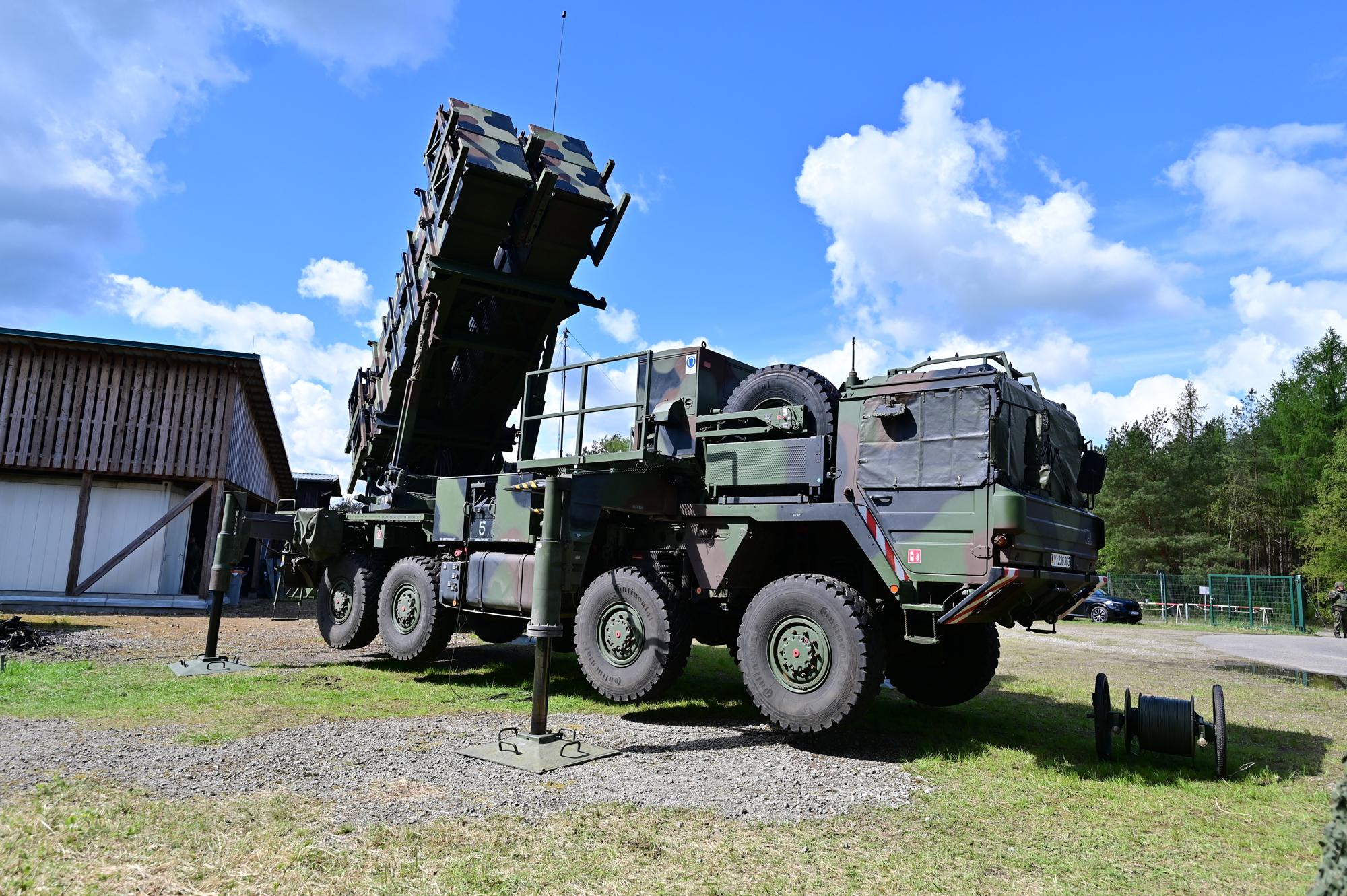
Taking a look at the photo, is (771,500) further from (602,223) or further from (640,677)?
(602,223)

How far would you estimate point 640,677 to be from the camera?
7988mm

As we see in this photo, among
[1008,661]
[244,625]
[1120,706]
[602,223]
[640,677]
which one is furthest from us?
[244,625]

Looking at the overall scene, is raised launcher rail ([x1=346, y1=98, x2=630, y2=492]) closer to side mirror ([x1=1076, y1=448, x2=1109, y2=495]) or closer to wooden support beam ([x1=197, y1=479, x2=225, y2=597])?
side mirror ([x1=1076, y1=448, x2=1109, y2=495])

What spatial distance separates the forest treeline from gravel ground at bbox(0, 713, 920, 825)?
122 feet

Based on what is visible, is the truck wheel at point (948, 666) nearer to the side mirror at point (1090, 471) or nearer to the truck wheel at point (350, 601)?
the side mirror at point (1090, 471)

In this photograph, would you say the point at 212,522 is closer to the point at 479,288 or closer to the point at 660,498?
the point at 479,288

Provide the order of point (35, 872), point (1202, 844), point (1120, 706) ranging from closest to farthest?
point (35, 872) → point (1202, 844) → point (1120, 706)

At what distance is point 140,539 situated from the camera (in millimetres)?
20812

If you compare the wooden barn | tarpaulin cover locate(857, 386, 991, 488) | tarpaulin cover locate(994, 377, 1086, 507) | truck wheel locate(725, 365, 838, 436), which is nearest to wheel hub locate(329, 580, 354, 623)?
truck wheel locate(725, 365, 838, 436)

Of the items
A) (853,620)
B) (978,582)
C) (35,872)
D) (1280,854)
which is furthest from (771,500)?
(35,872)

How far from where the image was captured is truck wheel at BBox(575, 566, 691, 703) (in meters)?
7.89

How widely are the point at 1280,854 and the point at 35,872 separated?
6180 mm

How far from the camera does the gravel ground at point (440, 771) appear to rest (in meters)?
5.17

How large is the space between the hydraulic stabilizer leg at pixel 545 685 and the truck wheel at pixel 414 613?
3.51m
